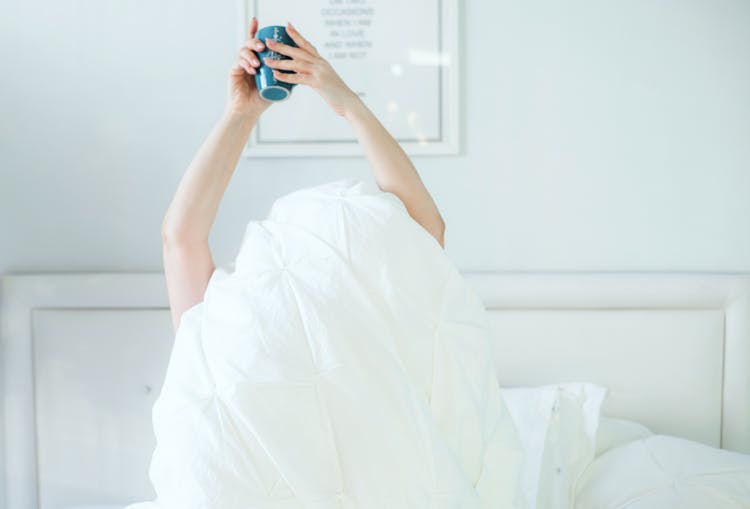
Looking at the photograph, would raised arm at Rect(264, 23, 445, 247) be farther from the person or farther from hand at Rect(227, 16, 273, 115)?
hand at Rect(227, 16, 273, 115)

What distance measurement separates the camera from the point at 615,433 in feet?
5.08

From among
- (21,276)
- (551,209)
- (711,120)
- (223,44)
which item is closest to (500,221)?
(551,209)

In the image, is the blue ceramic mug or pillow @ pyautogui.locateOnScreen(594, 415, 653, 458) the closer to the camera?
the blue ceramic mug

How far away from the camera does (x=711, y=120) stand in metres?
1.77

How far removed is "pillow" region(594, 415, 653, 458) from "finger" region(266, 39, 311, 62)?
1.04 m

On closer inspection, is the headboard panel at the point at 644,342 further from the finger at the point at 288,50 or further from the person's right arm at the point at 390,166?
the finger at the point at 288,50

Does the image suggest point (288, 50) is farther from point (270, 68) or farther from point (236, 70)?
point (236, 70)

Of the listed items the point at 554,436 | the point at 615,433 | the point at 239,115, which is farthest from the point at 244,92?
the point at 615,433

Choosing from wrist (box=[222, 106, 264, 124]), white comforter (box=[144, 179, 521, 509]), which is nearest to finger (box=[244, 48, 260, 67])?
wrist (box=[222, 106, 264, 124])

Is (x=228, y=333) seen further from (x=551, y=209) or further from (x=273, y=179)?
(x=551, y=209)

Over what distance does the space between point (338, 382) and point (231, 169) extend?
1.93 feet

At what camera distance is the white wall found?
1.77 m

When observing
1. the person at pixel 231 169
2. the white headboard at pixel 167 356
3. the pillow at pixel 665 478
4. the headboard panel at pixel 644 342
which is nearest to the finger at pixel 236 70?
the person at pixel 231 169

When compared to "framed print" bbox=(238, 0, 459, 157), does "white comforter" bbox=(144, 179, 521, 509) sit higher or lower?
lower
